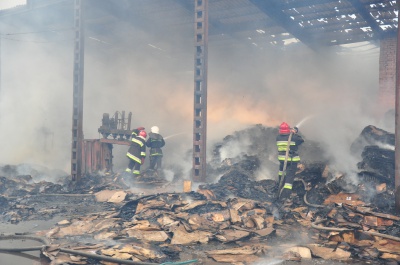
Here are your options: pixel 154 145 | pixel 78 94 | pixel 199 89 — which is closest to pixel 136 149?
pixel 154 145

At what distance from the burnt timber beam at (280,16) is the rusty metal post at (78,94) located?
5.57m

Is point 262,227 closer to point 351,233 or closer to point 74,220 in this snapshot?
point 351,233

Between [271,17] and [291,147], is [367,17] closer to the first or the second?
[271,17]

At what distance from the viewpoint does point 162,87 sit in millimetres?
22453

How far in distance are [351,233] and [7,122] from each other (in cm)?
1594

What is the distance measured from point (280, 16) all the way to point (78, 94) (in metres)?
7.57

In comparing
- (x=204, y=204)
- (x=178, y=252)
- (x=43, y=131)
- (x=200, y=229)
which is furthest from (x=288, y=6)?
(x=43, y=131)

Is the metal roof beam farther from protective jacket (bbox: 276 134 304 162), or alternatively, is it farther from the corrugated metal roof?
protective jacket (bbox: 276 134 304 162)

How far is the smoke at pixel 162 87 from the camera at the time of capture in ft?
54.8

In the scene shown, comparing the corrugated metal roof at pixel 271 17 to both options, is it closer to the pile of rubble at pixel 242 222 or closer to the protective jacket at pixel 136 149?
the pile of rubble at pixel 242 222

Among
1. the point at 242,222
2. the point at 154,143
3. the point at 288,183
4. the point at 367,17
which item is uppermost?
the point at 367,17

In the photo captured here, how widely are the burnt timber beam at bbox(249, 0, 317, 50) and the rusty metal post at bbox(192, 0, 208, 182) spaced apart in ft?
8.99

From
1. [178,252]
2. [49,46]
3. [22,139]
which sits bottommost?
[178,252]

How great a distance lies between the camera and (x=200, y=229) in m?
6.38
